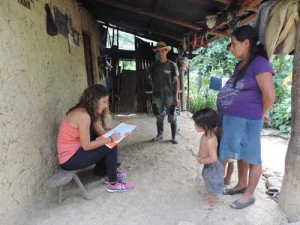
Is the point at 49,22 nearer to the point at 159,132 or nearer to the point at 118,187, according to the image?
the point at 118,187

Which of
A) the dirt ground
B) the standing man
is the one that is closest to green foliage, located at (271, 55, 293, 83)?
the standing man

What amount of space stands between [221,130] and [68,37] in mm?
2598

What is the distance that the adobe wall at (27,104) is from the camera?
2.03m

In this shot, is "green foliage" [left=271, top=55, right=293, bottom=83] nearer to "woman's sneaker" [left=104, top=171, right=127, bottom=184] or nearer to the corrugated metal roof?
the corrugated metal roof

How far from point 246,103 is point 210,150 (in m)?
0.51

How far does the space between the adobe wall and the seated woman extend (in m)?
0.25

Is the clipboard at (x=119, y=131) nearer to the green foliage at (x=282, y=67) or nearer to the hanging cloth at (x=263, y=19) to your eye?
the hanging cloth at (x=263, y=19)

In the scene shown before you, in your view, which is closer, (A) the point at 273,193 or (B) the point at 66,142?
(B) the point at 66,142

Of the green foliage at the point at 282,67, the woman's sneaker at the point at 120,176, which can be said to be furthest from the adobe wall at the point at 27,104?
the green foliage at the point at 282,67

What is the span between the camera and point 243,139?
7.93ft

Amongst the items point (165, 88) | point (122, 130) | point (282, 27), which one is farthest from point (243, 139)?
point (165, 88)

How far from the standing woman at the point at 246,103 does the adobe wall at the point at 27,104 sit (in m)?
1.73

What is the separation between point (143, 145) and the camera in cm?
468

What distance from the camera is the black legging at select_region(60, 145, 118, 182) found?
8.69 ft
